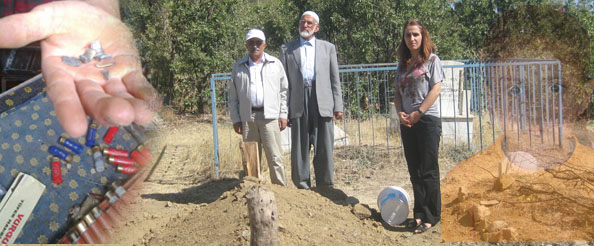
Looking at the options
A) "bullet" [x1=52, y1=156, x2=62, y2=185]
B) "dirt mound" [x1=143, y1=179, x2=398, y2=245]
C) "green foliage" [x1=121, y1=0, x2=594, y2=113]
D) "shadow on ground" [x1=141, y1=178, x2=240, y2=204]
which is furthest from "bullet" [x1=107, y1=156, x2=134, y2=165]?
"green foliage" [x1=121, y1=0, x2=594, y2=113]

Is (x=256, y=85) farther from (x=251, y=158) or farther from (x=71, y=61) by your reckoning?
(x=71, y=61)

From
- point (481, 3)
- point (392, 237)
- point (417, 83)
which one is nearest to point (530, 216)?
point (392, 237)

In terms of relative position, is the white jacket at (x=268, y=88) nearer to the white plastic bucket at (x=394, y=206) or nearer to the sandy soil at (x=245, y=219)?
the sandy soil at (x=245, y=219)

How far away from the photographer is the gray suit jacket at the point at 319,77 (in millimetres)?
→ 4562

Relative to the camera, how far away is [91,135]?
1029 mm

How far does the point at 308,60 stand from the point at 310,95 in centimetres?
31

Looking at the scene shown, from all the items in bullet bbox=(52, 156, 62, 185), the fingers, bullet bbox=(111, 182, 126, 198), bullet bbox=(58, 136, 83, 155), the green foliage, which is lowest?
bullet bbox=(111, 182, 126, 198)

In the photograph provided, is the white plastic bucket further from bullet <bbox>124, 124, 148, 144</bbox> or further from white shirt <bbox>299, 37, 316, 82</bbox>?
bullet <bbox>124, 124, 148, 144</bbox>

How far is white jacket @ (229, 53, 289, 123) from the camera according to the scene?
172 inches

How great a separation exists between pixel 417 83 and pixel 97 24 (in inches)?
120

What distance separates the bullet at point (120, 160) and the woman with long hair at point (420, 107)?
2.97 metres

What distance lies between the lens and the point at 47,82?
107 cm

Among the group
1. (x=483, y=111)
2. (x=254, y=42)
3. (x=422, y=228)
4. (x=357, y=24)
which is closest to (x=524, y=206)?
(x=422, y=228)

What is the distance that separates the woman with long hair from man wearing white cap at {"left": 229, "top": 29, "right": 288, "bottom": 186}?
103cm
